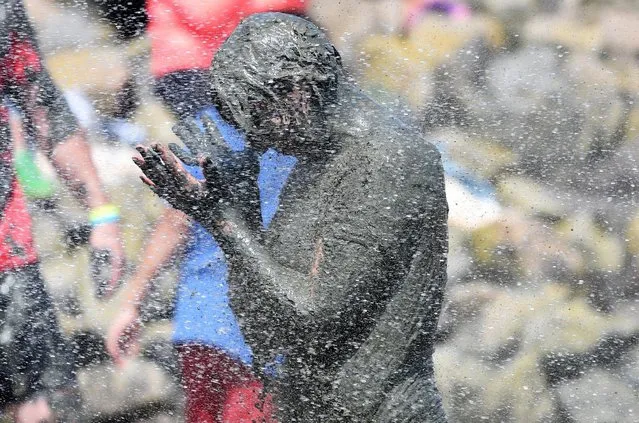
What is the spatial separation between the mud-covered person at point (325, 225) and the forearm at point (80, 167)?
1.90 meters

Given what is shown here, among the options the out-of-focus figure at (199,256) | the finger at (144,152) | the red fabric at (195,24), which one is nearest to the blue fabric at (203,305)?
the out-of-focus figure at (199,256)

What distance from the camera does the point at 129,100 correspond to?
12.6ft

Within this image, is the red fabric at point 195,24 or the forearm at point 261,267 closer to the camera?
the forearm at point 261,267

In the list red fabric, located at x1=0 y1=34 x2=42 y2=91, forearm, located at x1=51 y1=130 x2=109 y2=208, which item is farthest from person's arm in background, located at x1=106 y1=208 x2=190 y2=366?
red fabric, located at x1=0 y1=34 x2=42 y2=91

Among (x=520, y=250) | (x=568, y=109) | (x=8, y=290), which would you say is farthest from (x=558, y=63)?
(x=8, y=290)

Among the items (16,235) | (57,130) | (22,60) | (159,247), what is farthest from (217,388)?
(22,60)

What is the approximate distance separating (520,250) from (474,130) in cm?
60

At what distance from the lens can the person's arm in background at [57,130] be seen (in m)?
3.87

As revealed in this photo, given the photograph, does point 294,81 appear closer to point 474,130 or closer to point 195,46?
point 195,46

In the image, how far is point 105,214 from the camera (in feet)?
13.2

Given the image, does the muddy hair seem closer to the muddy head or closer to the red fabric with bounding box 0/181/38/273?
the muddy head

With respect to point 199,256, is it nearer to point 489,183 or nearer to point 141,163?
point 489,183

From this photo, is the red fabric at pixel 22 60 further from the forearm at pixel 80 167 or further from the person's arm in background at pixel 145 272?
the person's arm in background at pixel 145 272

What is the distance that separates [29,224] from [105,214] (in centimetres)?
33
